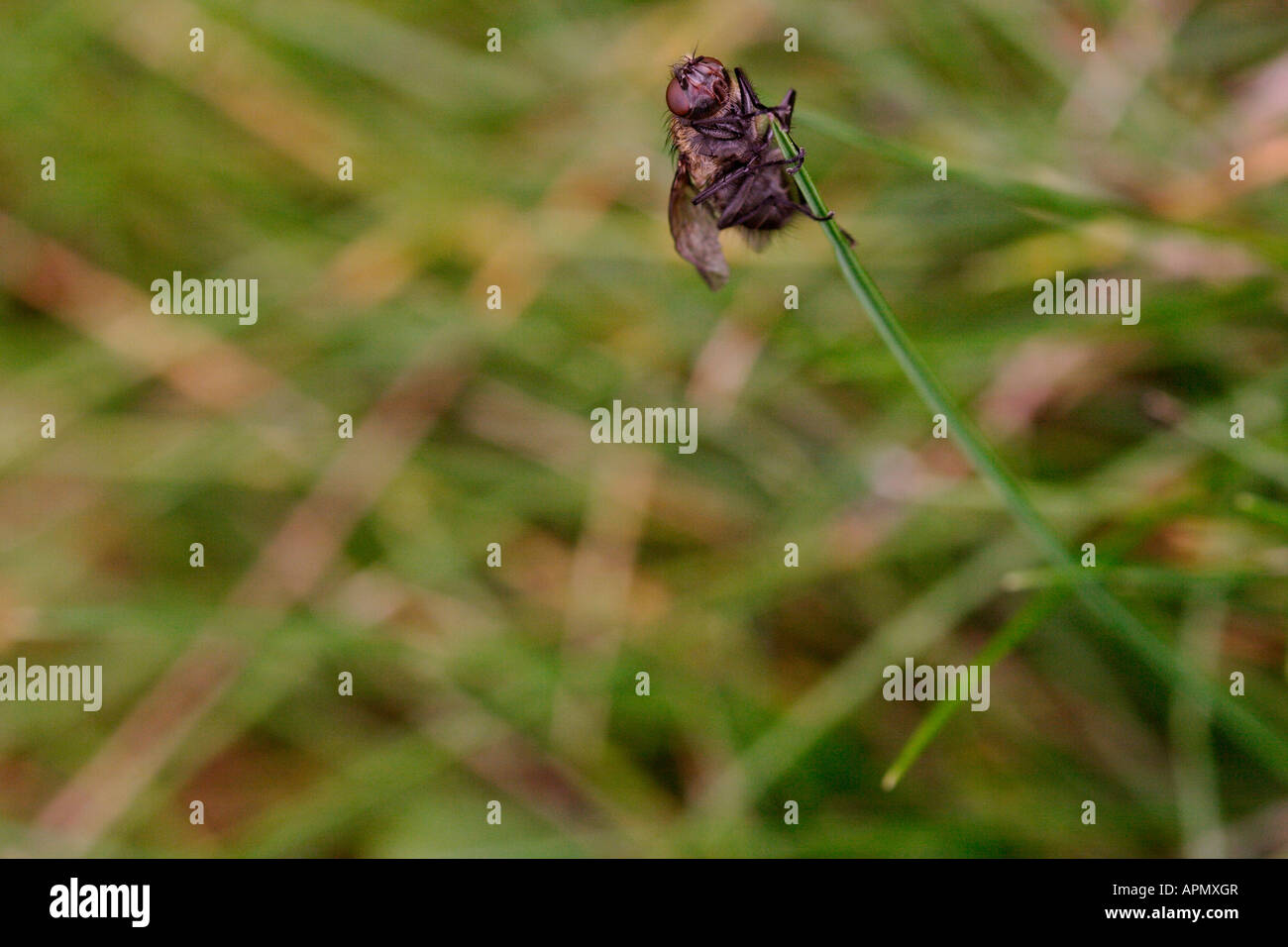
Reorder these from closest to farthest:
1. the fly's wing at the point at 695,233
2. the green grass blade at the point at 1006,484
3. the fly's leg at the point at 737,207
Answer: the green grass blade at the point at 1006,484, the fly's leg at the point at 737,207, the fly's wing at the point at 695,233

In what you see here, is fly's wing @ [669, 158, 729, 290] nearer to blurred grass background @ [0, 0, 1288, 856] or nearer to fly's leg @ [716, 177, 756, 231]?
fly's leg @ [716, 177, 756, 231]

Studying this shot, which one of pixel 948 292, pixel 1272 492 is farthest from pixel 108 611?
pixel 1272 492

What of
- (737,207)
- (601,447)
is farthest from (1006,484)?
(601,447)

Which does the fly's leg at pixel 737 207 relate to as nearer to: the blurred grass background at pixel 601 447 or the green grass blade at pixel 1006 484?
the green grass blade at pixel 1006 484

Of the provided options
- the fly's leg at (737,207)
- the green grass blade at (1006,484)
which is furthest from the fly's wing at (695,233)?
the green grass blade at (1006,484)

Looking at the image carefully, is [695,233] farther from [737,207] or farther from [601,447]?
[601,447]
